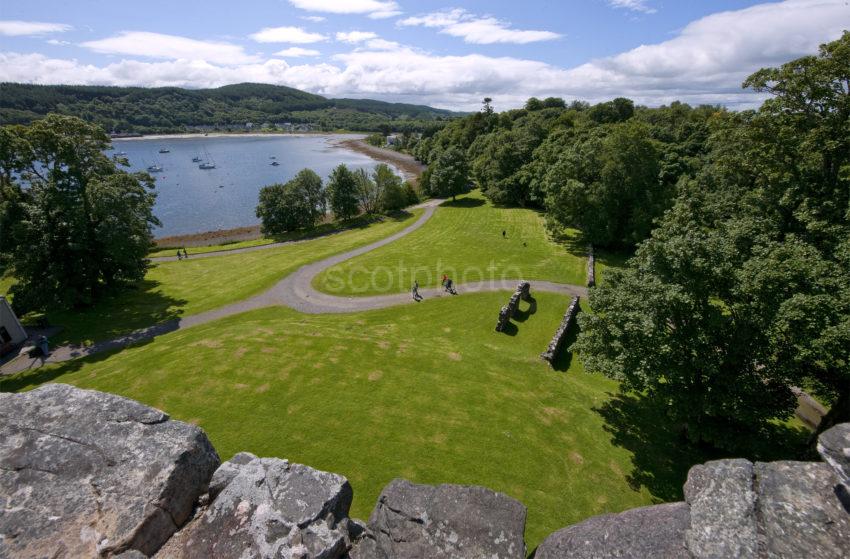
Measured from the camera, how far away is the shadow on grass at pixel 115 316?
3394cm

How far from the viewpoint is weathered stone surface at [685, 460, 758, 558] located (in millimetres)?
7203

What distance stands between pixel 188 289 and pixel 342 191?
4568 cm

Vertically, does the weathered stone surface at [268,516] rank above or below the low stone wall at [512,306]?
above

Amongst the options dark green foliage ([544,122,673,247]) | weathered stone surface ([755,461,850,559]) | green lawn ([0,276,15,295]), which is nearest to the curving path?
dark green foliage ([544,122,673,247])

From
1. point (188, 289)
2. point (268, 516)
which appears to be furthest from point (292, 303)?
point (268, 516)

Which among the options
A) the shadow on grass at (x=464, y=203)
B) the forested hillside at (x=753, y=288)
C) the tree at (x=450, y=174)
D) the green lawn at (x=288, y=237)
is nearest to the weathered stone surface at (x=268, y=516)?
the forested hillside at (x=753, y=288)

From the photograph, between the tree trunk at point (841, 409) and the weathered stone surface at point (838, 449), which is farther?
the tree trunk at point (841, 409)

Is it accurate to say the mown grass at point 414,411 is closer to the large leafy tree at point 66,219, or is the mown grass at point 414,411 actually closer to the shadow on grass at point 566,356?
the shadow on grass at point 566,356

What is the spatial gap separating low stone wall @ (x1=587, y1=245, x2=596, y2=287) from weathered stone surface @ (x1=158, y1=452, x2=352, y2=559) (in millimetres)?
39472

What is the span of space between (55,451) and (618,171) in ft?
194

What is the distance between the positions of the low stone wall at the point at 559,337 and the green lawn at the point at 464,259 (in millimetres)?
10194

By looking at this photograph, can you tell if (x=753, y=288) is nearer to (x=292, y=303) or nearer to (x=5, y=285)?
(x=292, y=303)

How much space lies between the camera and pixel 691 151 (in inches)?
2881

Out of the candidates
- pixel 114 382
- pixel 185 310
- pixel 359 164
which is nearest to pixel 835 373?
pixel 114 382
